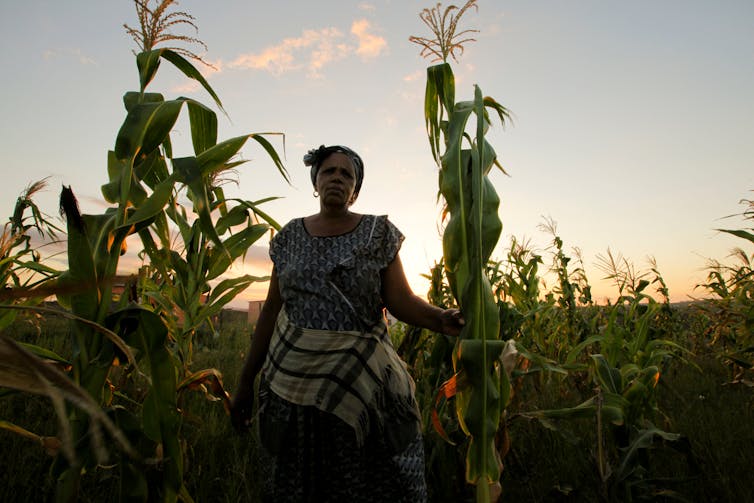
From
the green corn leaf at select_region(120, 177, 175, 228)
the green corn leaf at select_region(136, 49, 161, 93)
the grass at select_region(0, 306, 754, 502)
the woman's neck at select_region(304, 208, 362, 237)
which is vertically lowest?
the grass at select_region(0, 306, 754, 502)

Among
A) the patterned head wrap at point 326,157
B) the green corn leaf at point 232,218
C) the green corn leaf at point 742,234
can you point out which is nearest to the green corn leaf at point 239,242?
the green corn leaf at point 232,218

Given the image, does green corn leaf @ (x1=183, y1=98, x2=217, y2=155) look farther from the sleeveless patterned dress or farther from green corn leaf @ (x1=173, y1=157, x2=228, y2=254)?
the sleeveless patterned dress

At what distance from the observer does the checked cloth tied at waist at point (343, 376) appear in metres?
1.62

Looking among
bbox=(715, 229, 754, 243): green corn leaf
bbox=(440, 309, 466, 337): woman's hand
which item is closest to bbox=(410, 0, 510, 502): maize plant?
bbox=(440, 309, 466, 337): woman's hand

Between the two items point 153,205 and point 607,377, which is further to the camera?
point 607,377

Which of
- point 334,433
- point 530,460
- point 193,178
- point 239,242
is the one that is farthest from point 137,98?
point 530,460

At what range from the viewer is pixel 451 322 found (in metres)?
1.45

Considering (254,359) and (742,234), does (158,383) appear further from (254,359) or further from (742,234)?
(742,234)

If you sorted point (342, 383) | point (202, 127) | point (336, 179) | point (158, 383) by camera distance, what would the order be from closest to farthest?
point (158, 383) → point (202, 127) → point (342, 383) → point (336, 179)

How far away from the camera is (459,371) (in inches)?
42.1

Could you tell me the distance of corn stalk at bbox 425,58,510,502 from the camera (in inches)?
39.6

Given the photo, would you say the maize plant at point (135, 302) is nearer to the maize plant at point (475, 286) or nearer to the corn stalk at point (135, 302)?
the corn stalk at point (135, 302)

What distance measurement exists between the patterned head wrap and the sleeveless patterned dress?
16.2 inches

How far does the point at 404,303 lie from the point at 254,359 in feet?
2.52
